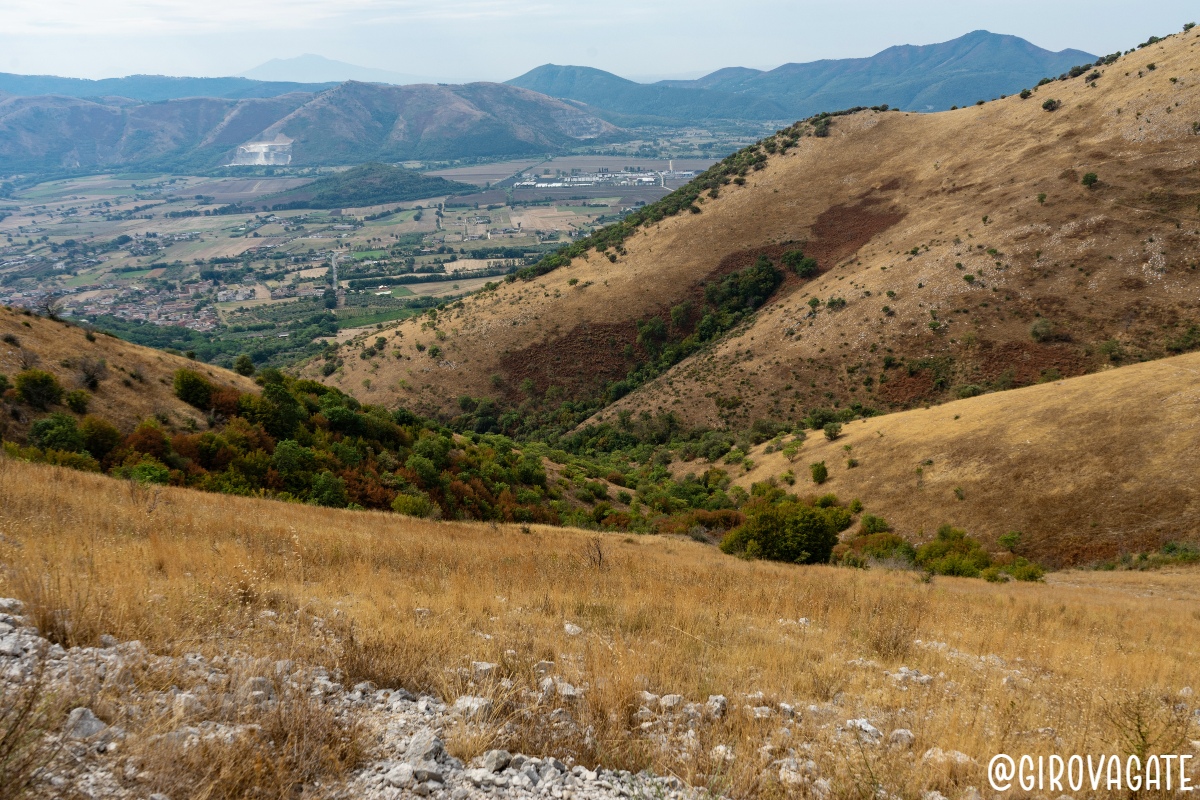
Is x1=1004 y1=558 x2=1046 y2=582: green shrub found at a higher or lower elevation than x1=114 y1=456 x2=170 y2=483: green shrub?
lower

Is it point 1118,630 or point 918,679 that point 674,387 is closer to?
point 1118,630

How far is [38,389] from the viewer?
16.5m

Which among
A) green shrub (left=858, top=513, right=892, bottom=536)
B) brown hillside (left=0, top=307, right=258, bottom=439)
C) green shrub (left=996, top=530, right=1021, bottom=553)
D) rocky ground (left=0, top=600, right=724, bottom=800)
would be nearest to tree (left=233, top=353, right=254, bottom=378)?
brown hillside (left=0, top=307, right=258, bottom=439)

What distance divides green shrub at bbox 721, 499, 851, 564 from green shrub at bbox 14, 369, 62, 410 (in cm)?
2067

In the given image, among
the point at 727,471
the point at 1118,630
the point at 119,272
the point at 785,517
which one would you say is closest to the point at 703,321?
the point at 727,471

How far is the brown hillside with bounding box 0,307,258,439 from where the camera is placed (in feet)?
57.6

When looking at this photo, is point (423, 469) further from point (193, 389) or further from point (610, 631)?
point (610, 631)

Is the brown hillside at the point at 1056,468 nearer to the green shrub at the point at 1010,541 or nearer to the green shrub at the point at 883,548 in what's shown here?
the green shrub at the point at 1010,541

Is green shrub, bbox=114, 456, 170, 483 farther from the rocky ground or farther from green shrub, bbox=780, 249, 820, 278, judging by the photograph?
green shrub, bbox=780, 249, 820, 278

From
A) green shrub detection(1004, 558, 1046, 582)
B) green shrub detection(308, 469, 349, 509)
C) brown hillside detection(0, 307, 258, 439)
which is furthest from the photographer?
green shrub detection(308, 469, 349, 509)

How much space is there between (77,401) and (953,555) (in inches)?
1109

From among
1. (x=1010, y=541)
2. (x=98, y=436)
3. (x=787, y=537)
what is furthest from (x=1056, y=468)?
(x=98, y=436)

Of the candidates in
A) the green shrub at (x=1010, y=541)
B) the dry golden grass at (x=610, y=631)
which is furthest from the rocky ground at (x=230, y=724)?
the green shrub at (x=1010, y=541)

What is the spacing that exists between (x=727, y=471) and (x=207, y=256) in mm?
181043
